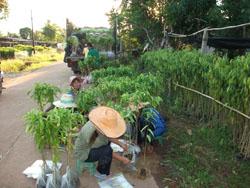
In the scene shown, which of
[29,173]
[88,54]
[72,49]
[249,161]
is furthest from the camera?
[72,49]

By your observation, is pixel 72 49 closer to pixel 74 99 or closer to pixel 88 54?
pixel 88 54

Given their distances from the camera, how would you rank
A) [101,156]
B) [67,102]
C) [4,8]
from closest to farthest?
[101,156], [67,102], [4,8]

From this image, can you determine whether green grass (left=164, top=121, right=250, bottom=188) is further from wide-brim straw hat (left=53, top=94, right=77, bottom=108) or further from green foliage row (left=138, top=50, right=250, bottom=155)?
wide-brim straw hat (left=53, top=94, right=77, bottom=108)

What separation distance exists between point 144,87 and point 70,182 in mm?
1916

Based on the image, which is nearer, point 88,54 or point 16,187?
point 16,187

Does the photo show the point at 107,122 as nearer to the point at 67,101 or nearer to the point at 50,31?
Answer: the point at 67,101

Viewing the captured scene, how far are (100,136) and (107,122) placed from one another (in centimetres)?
32

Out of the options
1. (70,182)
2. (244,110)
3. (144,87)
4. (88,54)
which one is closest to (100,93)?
(144,87)

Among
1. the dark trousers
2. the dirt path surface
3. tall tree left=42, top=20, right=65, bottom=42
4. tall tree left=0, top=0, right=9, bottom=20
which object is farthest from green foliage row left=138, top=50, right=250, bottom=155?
tall tree left=42, top=20, right=65, bottom=42

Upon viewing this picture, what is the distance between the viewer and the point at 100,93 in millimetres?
5379

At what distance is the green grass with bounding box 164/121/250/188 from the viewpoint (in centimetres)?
455

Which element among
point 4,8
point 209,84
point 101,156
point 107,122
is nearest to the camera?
point 107,122

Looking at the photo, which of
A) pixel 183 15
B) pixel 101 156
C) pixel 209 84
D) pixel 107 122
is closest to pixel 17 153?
pixel 101 156

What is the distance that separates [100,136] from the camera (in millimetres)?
4285
